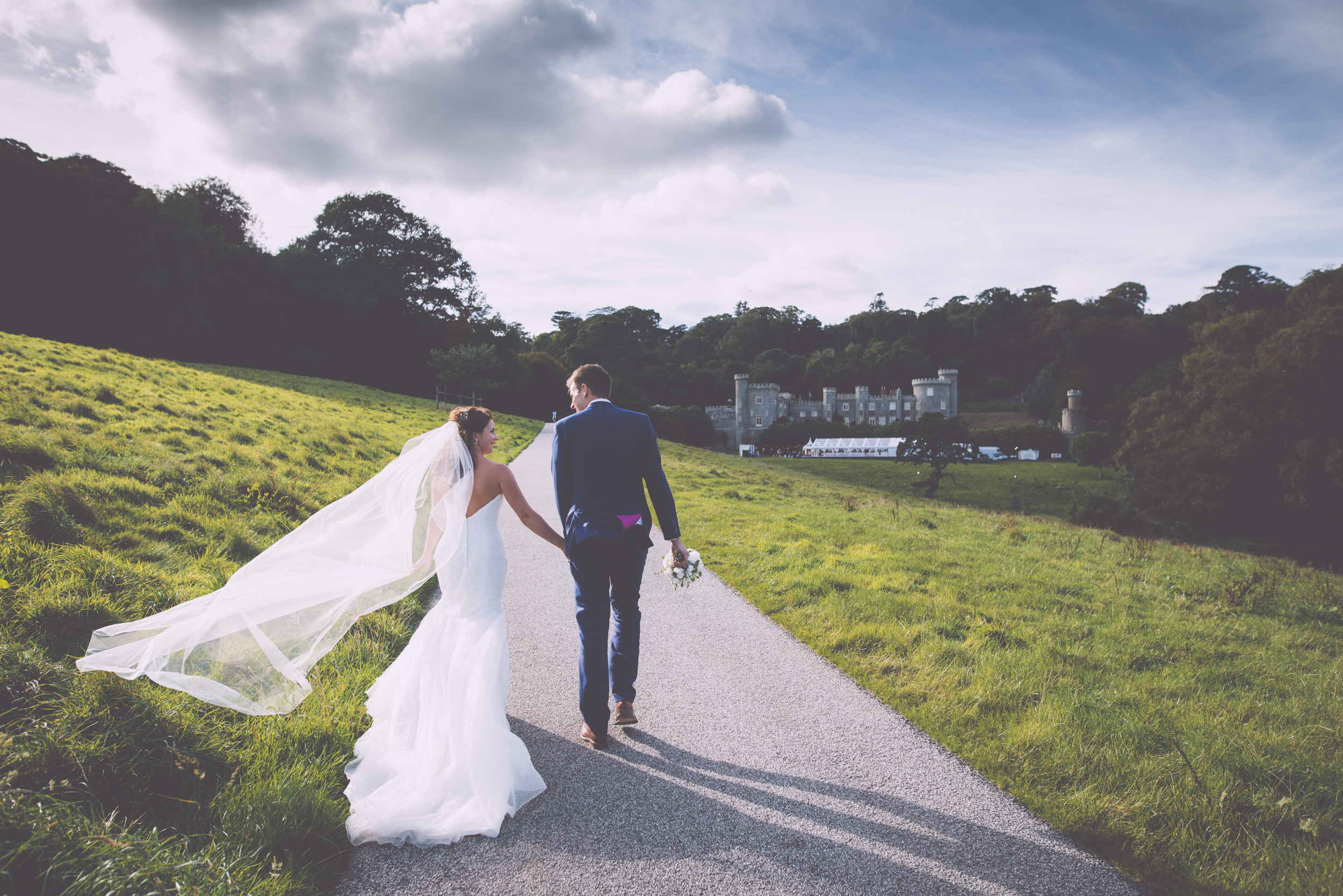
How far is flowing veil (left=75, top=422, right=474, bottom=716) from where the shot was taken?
10.9 ft

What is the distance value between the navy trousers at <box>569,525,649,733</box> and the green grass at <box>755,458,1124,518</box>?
2649 centimetres

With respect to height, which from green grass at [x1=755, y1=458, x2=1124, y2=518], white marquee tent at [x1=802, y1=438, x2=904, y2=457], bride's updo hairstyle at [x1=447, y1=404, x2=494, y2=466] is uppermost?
bride's updo hairstyle at [x1=447, y1=404, x2=494, y2=466]

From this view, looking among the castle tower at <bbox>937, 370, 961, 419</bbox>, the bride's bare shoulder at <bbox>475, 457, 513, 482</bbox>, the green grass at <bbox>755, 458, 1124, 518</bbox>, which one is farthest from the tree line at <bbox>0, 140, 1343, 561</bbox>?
the bride's bare shoulder at <bbox>475, 457, 513, 482</bbox>

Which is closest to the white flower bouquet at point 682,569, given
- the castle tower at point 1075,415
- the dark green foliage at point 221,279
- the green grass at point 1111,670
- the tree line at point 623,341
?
the green grass at point 1111,670

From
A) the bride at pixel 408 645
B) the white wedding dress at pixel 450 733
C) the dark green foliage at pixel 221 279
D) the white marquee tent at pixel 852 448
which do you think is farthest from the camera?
the white marquee tent at pixel 852 448

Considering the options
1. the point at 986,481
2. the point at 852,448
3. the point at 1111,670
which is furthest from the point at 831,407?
the point at 1111,670

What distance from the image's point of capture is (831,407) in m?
84.9

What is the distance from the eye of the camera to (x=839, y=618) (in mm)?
6055

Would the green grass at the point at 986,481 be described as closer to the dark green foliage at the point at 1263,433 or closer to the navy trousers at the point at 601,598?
the dark green foliage at the point at 1263,433

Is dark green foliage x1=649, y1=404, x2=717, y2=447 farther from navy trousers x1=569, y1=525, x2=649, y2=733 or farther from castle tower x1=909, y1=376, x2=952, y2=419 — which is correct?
navy trousers x1=569, y1=525, x2=649, y2=733

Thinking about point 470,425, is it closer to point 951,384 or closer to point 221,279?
point 221,279

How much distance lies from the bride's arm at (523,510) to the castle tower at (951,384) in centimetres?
8662

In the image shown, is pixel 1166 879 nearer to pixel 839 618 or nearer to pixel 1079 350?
pixel 839 618

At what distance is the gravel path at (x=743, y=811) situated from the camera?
2.70 m
